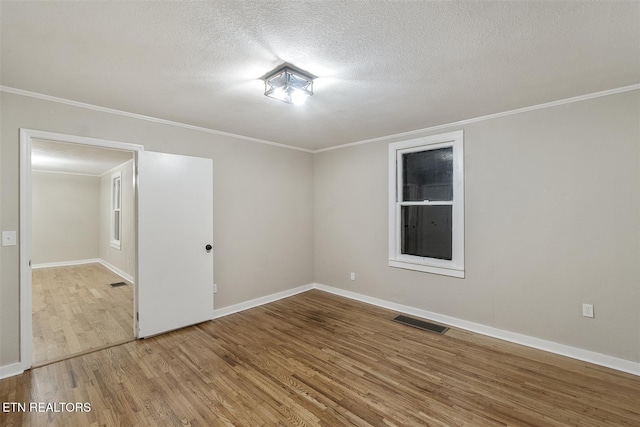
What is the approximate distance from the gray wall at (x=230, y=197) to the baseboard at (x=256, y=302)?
73 millimetres

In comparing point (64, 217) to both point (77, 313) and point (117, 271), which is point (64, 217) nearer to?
point (117, 271)

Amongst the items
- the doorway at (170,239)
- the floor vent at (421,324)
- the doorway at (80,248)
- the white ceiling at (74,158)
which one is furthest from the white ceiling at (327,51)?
the floor vent at (421,324)

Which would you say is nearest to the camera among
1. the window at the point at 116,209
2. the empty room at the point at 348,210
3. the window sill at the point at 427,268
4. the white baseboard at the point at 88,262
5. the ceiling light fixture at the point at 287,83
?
the empty room at the point at 348,210

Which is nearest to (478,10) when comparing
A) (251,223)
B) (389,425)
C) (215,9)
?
(215,9)

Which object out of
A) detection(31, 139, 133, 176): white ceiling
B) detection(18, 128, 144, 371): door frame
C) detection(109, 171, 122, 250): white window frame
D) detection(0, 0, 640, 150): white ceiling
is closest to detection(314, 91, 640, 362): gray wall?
detection(0, 0, 640, 150): white ceiling

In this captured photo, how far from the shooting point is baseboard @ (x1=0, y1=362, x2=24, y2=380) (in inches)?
96.4

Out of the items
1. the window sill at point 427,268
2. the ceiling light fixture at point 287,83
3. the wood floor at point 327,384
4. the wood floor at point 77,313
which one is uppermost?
the ceiling light fixture at point 287,83

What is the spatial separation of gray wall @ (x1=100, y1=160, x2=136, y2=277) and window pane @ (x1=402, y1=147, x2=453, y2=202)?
441cm

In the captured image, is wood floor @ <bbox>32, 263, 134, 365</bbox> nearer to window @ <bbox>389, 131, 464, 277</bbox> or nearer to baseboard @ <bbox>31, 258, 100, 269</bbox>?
baseboard @ <bbox>31, 258, 100, 269</bbox>

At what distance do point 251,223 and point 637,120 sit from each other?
14.2 ft

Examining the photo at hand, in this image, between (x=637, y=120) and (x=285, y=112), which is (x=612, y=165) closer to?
(x=637, y=120)

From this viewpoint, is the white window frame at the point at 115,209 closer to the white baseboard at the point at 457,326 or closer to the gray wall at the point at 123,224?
the gray wall at the point at 123,224

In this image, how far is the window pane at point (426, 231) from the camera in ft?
12.2

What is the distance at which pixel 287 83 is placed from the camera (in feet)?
7.22
